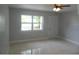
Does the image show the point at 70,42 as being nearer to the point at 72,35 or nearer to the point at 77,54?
the point at 72,35

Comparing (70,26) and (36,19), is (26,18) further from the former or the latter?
(70,26)

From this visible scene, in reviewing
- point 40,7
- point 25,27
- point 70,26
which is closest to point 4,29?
point 25,27

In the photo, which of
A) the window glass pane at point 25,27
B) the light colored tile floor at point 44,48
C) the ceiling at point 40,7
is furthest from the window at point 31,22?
the light colored tile floor at point 44,48

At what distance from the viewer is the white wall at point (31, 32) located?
5.48 feet

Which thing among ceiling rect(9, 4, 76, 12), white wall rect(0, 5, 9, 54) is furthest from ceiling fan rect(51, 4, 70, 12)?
white wall rect(0, 5, 9, 54)

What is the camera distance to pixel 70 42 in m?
1.73

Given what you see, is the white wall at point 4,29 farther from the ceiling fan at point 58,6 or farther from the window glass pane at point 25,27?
the ceiling fan at point 58,6

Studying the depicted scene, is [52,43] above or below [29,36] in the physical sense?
below

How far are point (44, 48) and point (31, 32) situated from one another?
36cm

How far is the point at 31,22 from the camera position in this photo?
1727mm

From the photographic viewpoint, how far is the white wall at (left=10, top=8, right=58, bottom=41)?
1.67 meters
